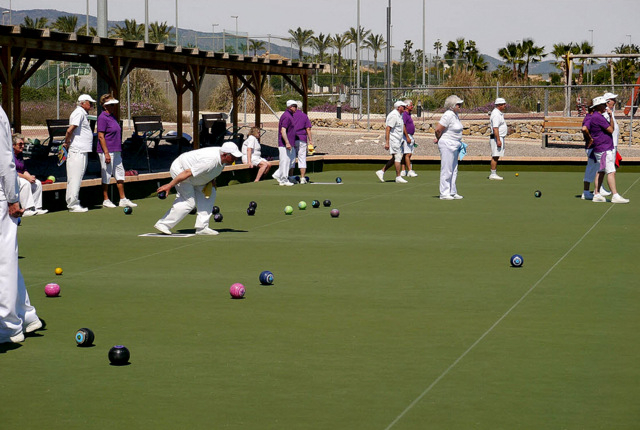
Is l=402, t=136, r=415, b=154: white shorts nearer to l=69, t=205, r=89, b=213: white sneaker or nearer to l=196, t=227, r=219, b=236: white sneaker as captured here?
l=69, t=205, r=89, b=213: white sneaker

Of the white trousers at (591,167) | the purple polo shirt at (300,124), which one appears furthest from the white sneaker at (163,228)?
the purple polo shirt at (300,124)

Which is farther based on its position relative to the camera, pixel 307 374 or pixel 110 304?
pixel 110 304

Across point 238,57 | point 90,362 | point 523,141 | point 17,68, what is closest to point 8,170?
point 90,362

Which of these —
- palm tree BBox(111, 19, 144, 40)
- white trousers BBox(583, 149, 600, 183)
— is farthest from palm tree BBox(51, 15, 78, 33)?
white trousers BBox(583, 149, 600, 183)

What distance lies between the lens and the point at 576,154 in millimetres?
36094

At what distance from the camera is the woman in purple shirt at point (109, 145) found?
16.5m

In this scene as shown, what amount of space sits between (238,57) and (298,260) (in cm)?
1843

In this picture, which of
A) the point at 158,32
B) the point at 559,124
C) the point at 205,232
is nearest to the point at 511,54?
the point at 158,32

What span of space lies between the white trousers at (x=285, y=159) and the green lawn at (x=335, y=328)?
7.13 m

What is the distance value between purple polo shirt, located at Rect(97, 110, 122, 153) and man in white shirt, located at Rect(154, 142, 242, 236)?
11.7ft

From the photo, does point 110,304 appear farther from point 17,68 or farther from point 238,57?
point 238,57

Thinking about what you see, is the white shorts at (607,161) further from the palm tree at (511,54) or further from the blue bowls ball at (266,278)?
the palm tree at (511,54)

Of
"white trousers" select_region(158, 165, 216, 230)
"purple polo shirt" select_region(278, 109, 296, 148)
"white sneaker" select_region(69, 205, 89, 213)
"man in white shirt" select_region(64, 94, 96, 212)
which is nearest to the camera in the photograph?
"white trousers" select_region(158, 165, 216, 230)

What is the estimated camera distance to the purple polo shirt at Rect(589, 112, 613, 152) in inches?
689
